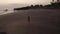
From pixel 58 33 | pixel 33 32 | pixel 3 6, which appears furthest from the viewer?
pixel 3 6

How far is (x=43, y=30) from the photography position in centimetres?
386

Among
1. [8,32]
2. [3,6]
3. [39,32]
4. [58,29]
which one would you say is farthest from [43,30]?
[3,6]

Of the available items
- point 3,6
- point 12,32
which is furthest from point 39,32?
point 3,6

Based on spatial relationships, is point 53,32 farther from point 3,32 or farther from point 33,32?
point 3,32

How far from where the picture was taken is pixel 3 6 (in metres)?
16.5

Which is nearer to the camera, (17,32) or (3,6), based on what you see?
(17,32)

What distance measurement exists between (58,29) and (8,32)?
1452 mm

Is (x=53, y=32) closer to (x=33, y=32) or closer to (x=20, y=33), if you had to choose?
(x=33, y=32)

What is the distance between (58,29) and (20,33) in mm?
1096

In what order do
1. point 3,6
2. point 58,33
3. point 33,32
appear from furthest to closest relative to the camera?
point 3,6 → point 33,32 → point 58,33

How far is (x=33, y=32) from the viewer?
148 inches

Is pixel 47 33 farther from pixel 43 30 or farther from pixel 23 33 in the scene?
pixel 23 33

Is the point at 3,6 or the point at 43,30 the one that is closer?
the point at 43,30

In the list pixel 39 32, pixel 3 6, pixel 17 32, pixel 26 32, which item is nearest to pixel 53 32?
pixel 39 32
